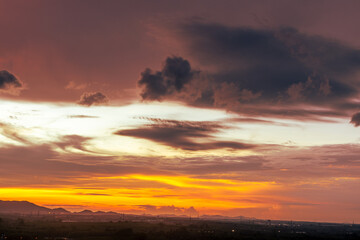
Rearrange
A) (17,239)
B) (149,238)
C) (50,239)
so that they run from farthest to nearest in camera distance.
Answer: (149,238), (50,239), (17,239)

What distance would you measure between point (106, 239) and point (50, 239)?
2848cm

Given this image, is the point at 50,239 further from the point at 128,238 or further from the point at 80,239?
the point at 128,238

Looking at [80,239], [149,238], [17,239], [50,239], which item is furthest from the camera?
[149,238]

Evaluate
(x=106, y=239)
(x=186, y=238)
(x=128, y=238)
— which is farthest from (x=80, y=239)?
(x=186, y=238)

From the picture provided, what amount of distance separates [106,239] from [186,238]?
140ft

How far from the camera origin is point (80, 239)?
606 feet

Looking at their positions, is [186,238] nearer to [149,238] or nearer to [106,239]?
[149,238]

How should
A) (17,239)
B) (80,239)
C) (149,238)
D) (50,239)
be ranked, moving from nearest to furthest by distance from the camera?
(17,239) → (50,239) → (80,239) → (149,238)

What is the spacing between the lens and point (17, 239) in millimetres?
160750

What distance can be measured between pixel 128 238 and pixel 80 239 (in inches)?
981

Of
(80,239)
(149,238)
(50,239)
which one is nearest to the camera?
(50,239)

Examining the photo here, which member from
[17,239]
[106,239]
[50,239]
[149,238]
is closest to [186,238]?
[149,238]

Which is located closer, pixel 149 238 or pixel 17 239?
pixel 17 239

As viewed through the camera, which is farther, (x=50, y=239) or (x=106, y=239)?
(x=106, y=239)
